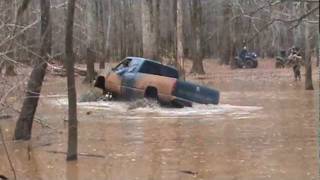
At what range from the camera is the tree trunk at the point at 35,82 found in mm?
15109

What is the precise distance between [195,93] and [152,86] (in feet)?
4.79

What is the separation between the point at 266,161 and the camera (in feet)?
40.6

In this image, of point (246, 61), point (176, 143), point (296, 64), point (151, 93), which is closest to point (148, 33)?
point (151, 93)

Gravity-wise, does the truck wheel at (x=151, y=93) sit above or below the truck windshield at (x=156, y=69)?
below

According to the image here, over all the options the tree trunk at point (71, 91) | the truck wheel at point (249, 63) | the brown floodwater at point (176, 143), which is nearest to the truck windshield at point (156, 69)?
the brown floodwater at point (176, 143)

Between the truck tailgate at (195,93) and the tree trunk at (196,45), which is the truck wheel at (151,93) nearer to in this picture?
the truck tailgate at (195,93)

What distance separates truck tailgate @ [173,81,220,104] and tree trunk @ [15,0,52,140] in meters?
7.70

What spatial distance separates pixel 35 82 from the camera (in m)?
15.5

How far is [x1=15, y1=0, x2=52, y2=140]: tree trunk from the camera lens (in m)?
15.1

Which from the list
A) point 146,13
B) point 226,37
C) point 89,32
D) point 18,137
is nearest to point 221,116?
point 18,137

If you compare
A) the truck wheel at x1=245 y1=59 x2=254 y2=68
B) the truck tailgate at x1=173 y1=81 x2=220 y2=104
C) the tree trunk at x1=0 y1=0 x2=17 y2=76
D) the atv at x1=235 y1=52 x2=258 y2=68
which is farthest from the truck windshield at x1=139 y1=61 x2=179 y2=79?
the truck wheel at x1=245 y1=59 x2=254 y2=68

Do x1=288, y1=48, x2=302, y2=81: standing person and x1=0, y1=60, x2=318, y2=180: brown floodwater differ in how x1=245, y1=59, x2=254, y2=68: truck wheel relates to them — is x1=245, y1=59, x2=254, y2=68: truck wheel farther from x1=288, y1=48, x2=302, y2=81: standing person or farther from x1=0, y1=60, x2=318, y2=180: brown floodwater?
x1=0, y1=60, x2=318, y2=180: brown floodwater

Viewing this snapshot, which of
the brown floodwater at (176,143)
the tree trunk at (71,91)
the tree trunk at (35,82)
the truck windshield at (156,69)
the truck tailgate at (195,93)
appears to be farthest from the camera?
the truck windshield at (156,69)

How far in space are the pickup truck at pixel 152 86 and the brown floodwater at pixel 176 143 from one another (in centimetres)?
42
